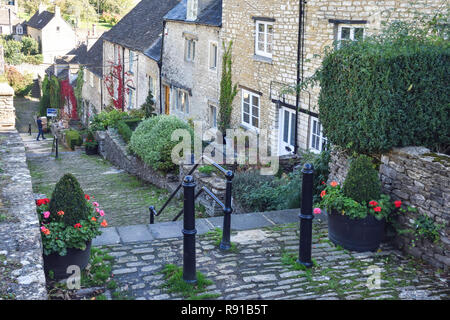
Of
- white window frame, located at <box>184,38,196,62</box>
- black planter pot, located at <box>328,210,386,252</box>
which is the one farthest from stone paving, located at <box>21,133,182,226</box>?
white window frame, located at <box>184,38,196,62</box>

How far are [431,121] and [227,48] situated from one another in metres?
12.9

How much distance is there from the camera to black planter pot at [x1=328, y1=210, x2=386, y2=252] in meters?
6.46

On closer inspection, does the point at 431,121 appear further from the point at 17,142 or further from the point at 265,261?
the point at 17,142

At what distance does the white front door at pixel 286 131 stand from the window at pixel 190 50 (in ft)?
24.4

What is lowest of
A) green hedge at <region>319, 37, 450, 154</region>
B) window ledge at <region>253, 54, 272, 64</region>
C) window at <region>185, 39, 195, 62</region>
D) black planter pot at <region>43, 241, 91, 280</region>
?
black planter pot at <region>43, 241, 91, 280</region>

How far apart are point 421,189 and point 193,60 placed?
1696 centimetres

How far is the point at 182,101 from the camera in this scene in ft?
76.8

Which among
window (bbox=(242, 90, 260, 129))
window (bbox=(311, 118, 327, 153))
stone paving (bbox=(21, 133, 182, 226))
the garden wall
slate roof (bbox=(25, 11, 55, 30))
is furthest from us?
slate roof (bbox=(25, 11, 55, 30))

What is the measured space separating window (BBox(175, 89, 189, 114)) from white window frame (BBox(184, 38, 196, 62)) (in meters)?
1.60

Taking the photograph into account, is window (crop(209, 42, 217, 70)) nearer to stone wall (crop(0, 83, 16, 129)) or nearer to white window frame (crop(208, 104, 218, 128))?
white window frame (crop(208, 104, 218, 128))

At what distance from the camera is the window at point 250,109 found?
687 inches

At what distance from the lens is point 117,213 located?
12227mm
